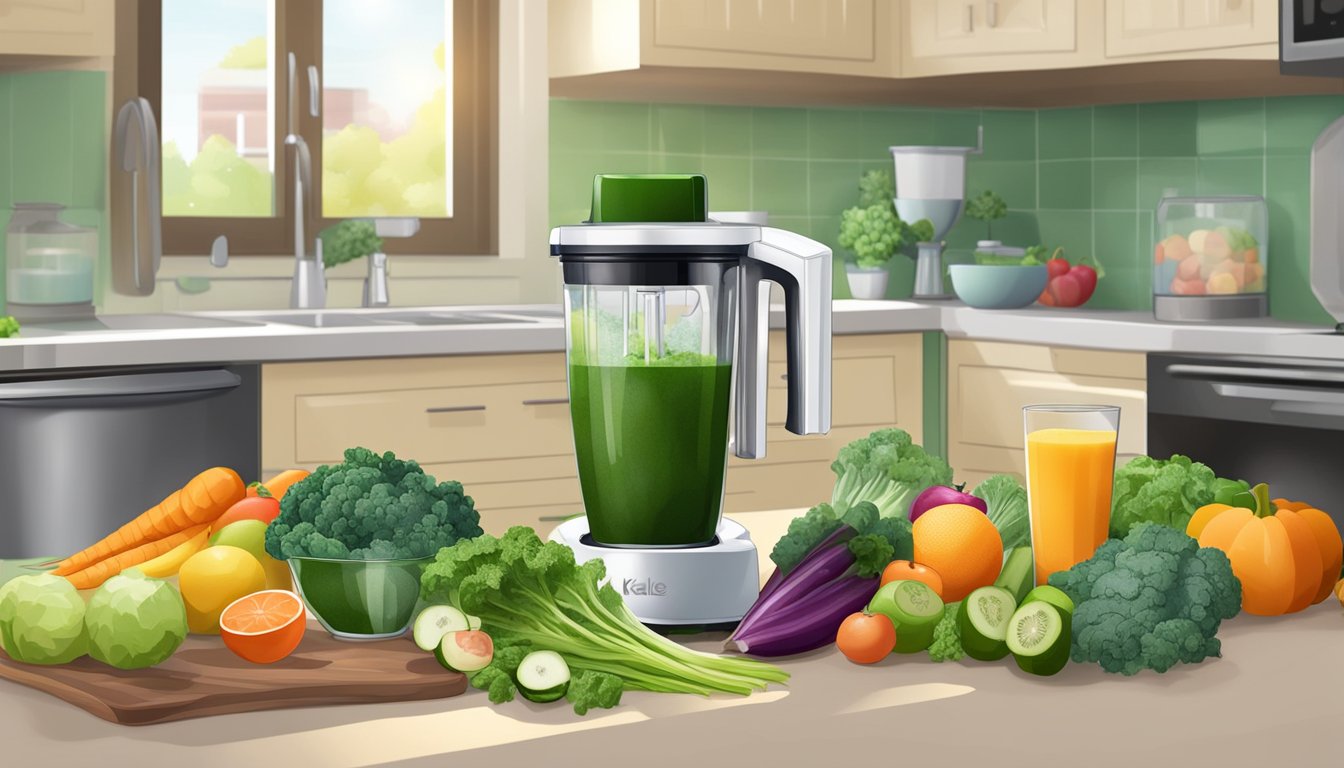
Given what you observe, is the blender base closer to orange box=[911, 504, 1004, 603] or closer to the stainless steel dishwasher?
orange box=[911, 504, 1004, 603]

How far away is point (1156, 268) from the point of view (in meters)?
3.75

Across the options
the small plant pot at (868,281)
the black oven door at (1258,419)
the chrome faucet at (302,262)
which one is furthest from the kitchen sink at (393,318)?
the black oven door at (1258,419)

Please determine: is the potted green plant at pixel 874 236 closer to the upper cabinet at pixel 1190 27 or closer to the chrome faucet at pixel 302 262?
the upper cabinet at pixel 1190 27

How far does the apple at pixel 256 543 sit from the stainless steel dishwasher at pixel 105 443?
170 centimetres

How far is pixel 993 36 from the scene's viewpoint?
12.6 feet

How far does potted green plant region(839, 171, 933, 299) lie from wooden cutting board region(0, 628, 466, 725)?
3.23 metres

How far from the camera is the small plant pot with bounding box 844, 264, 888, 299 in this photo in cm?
429

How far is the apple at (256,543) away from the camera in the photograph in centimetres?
132

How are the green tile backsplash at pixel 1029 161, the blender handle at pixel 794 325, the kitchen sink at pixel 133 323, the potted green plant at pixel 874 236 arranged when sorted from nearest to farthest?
the blender handle at pixel 794 325 < the kitchen sink at pixel 133 323 < the green tile backsplash at pixel 1029 161 < the potted green plant at pixel 874 236

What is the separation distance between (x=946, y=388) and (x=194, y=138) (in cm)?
183

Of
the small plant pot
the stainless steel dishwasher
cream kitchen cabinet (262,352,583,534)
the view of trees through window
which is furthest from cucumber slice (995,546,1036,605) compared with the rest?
the small plant pot

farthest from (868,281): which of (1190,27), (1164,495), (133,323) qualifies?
(1164,495)

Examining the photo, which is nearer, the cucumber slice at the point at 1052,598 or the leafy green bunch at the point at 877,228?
the cucumber slice at the point at 1052,598

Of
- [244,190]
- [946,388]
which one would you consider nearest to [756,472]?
[946,388]
